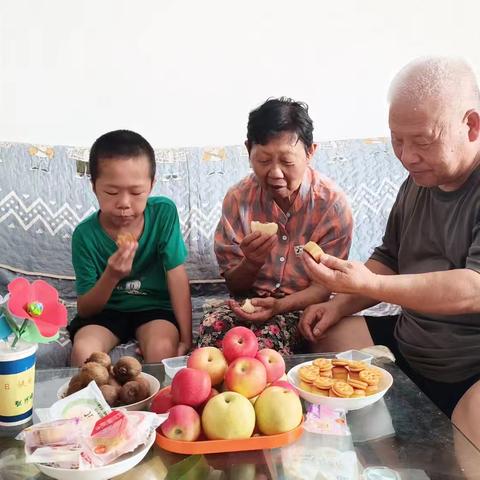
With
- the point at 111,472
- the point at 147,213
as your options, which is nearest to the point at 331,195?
the point at 147,213

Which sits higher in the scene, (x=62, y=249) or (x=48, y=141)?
(x=48, y=141)

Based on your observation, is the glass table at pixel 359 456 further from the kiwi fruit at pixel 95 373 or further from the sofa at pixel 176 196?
the sofa at pixel 176 196

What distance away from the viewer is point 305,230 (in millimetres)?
1798

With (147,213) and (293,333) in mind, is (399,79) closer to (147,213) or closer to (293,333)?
(293,333)

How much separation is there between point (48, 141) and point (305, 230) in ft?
4.07

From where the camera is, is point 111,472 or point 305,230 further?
point 305,230

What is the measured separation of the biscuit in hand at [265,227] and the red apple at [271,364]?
60 cm

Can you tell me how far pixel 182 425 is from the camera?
0.95 m

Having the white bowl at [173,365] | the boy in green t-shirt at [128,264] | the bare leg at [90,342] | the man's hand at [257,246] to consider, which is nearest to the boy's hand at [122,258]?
the boy in green t-shirt at [128,264]

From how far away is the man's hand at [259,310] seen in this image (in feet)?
5.38

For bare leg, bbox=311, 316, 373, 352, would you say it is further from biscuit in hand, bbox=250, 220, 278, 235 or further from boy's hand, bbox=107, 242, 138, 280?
boy's hand, bbox=107, 242, 138, 280

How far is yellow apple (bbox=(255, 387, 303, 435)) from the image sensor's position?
967 millimetres

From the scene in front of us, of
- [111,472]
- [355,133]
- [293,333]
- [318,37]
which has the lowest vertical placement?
[293,333]

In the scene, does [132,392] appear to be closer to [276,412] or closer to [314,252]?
[276,412]
